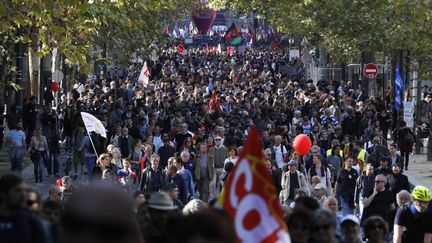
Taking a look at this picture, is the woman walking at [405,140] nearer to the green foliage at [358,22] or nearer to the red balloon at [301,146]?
the green foliage at [358,22]

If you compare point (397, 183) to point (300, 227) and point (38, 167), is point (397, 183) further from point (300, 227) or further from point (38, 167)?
point (38, 167)

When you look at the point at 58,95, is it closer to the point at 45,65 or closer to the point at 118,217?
the point at 45,65

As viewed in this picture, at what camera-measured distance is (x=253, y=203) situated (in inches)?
209

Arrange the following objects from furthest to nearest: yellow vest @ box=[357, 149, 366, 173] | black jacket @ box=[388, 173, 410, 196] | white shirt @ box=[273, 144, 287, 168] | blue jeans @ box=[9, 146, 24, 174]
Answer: blue jeans @ box=[9, 146, 24, 174], white shirt @ box=[273, 144, 287, 168], yellow vest @ box=[357, 149, 366, 173], black jacket @ box=[388, 173, 410, 196]

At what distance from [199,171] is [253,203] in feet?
50.9

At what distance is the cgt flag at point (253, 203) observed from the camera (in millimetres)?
5203

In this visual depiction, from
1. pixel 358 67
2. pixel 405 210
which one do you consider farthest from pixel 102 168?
pixel 358 67

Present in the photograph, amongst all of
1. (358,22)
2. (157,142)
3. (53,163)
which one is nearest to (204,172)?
(157,142)

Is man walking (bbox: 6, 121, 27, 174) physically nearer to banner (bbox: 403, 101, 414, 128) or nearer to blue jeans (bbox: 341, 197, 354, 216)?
blue jeans (bbox: 341, 197, 354, 216)

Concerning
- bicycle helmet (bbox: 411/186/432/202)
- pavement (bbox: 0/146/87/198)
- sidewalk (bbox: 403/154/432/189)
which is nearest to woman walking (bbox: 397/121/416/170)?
sidewalk (bbox: 403/154/432/189)

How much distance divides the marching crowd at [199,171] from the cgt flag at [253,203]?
12.4 inches

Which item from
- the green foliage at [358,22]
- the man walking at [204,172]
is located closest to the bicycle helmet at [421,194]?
the man walking at [204,172]

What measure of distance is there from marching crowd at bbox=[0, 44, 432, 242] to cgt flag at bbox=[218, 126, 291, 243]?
1.03ft

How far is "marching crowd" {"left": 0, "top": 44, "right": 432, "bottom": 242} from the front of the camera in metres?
3.65
